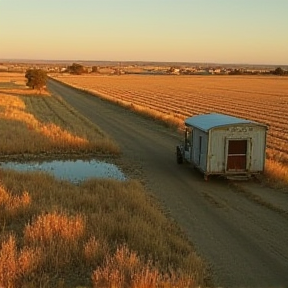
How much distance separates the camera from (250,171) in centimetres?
1617

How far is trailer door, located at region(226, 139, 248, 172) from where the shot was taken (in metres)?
16.2

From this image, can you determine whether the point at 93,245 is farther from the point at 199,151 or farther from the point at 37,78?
the point at 37,78

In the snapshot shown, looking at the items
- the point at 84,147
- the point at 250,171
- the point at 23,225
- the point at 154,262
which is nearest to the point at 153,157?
the point at 84,147

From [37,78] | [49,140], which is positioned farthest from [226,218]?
[37,78]

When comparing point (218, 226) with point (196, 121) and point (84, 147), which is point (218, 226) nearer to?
point (196, 121)

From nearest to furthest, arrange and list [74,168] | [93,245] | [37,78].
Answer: [93,245], [74,168], [37,78]

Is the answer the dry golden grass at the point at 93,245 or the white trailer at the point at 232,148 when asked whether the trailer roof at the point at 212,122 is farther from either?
the dry golden grass at the point at 93,245

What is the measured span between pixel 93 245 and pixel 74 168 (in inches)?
409

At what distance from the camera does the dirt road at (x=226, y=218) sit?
860 cm

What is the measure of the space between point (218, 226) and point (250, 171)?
17.6 feet

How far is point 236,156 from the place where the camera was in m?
16.2

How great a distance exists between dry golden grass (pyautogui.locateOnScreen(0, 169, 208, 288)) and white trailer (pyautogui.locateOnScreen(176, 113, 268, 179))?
4.03 meters

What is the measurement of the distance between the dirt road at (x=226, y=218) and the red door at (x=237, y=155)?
0.61 meters

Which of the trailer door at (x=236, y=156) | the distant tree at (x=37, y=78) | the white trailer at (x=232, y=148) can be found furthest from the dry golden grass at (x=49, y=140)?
the distant tree at (x=37, y=78)
